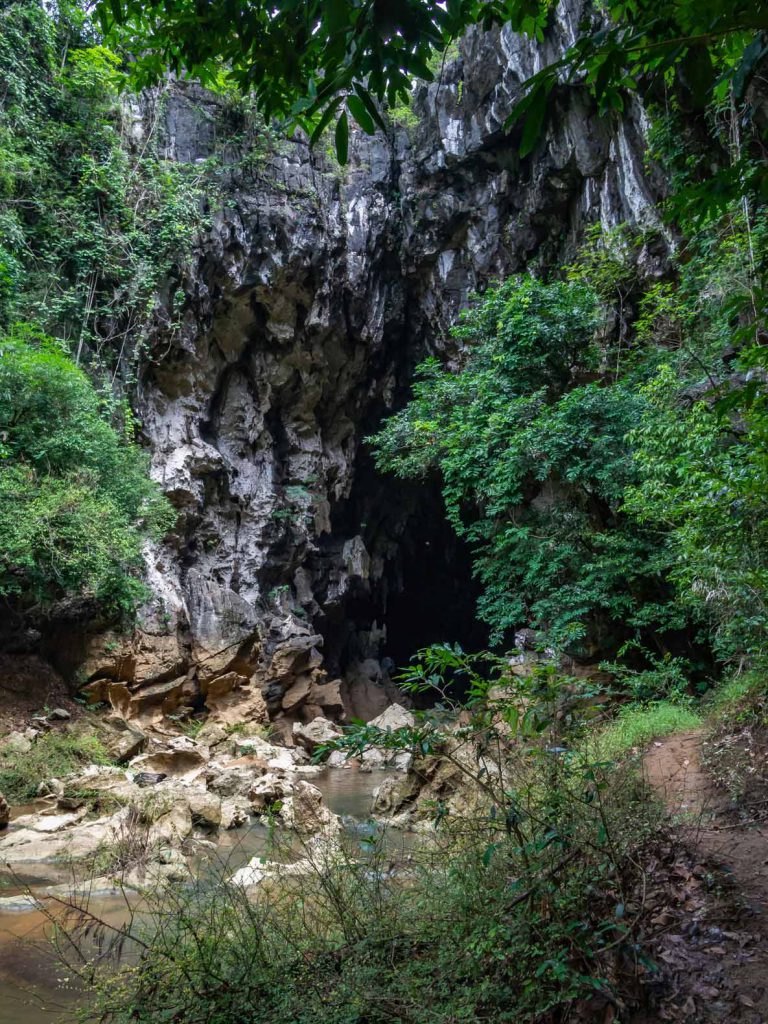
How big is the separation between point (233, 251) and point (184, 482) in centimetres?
562

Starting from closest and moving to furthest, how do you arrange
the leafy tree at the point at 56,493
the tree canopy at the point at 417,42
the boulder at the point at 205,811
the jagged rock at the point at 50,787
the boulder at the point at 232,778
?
the tree canopy at the point at 417,42
the boulder at the point at 205,811
the jagged rock at the point at 50,787
the boulder at the point at 232,778
the leafy tree at the point at 56,493

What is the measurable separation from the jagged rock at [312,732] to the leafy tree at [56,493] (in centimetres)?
500

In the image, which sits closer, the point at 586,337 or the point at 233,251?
the point at 586,337

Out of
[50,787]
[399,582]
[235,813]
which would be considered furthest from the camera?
[399,582]

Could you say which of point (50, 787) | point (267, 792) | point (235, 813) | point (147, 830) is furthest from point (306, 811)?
point (50, 787)

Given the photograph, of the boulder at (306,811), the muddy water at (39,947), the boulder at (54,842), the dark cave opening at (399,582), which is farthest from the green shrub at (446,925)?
the dark cave opening at (399,582)

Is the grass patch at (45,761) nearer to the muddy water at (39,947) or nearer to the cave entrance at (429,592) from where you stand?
the muddy water at (39,947)

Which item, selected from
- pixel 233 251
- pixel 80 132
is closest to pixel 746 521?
pixel 233 251

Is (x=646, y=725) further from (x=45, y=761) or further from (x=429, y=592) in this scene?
(x=429, y=592)

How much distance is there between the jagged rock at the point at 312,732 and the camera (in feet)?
45.7

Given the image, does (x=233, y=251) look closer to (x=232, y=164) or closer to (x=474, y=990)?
(x=232, y=164)

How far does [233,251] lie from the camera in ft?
49.7

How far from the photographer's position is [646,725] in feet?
22.6

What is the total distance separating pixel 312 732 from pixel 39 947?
11001 millimetres
